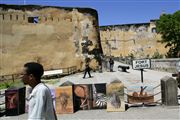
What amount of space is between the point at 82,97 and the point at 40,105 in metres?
10.3

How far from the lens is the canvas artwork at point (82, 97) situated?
48.1 feet

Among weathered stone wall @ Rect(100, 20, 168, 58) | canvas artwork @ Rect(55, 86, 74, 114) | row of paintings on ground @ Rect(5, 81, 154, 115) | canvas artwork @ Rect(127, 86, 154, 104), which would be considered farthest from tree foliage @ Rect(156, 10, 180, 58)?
canvas artwork @ Rect(55, 86, 74, 114)

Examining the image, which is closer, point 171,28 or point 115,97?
Answer: point 115,97

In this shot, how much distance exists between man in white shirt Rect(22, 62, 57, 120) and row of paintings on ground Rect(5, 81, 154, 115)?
380 inches

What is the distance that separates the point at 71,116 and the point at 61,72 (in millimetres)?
20335

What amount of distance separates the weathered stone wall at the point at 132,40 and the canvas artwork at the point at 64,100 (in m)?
62.5

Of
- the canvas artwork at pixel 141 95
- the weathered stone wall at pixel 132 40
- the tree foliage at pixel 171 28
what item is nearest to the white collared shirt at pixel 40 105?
the canvas artwork at pixel 141 95

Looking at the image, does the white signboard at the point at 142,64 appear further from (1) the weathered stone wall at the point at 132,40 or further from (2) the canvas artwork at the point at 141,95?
(1) the weathered stone wall at the point at 132,40

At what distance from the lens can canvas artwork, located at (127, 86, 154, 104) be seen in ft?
48.7

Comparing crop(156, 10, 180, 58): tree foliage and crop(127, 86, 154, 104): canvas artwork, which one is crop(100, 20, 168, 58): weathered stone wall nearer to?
crop(156, 10, 180, 58): tree foliage

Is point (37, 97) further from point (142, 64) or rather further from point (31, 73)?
point (142, 64)

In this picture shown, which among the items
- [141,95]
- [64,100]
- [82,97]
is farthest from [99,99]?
[141,95]

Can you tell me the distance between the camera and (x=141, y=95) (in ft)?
48.7

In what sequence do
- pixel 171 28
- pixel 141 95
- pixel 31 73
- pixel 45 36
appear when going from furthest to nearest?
pixel 171 28, pixel 45 36, pixel 141 95, pixel 31 73
